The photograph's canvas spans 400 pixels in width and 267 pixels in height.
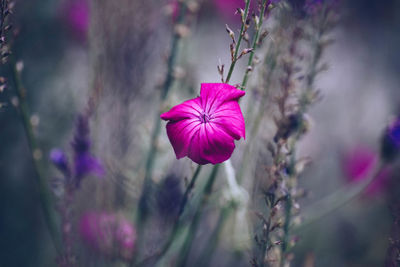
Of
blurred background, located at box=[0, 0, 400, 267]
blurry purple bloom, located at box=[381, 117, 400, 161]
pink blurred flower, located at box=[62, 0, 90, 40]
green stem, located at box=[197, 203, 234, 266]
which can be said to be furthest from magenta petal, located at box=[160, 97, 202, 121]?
pink blurred flower, located at box=[62, 0, 90, 40]

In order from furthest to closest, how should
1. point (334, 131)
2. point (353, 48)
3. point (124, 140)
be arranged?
point (353, 48), point (334, 131), point (124, 140)

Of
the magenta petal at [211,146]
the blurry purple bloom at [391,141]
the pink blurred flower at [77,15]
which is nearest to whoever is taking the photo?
the magenta petal at [211,146]

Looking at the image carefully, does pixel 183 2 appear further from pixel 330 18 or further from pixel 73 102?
pixel 73 102

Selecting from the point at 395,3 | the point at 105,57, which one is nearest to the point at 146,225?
the point at 105,57

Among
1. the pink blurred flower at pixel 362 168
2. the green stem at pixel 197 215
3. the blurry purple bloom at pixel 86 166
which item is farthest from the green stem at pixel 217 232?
the pink blurred flower at pixel 362 168

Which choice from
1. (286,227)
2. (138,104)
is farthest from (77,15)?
(286,227)

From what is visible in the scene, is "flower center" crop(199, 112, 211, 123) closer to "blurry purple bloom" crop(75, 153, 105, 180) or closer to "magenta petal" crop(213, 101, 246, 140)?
"magenta petal" crop(213, 101, 246, 140)

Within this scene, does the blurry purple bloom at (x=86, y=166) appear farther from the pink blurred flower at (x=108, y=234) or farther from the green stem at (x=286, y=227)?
the green stem at (x=286, y=227)

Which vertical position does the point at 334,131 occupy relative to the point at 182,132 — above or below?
above
